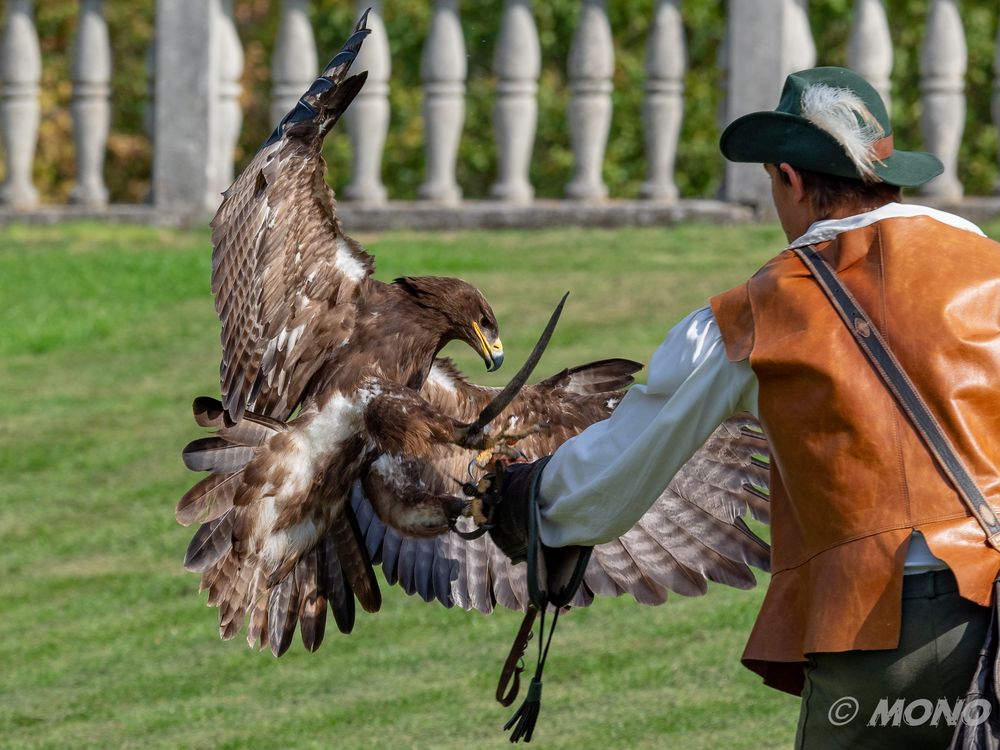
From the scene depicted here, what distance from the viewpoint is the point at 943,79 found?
36.3 feet

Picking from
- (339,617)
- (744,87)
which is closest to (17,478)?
(339,617)

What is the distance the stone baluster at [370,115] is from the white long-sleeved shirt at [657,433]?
307 inches

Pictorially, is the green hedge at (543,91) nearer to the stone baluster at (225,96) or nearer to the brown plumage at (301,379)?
the stone baluster at (225,96)

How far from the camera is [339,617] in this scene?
16.8 ft

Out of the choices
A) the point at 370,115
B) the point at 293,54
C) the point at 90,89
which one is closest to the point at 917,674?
the point at 370,115

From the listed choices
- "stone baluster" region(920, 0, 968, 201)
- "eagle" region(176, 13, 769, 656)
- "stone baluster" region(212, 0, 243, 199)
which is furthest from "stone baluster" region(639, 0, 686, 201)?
"eagle" region(176, 13, 769, 656)

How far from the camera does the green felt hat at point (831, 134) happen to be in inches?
137

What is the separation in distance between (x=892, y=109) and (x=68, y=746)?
10174 mm

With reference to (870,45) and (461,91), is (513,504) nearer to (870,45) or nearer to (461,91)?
(870,45)

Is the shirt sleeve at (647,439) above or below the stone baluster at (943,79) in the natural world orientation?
below

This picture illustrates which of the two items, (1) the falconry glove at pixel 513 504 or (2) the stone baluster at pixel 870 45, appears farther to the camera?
(2) the stone baluster at pixel 870 45

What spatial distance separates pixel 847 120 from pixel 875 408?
24.2 inches

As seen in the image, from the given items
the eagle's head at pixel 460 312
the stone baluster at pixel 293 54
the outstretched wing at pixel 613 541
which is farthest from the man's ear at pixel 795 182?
the stone baluster at pixel 293 54

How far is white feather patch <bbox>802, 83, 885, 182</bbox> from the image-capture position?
348 centimetres
